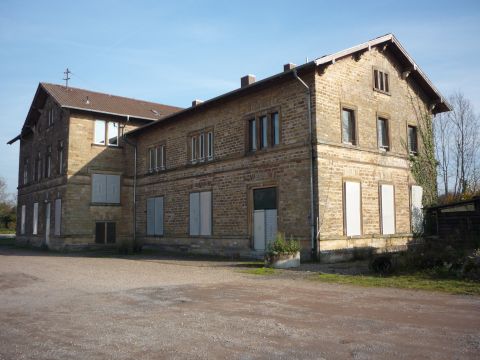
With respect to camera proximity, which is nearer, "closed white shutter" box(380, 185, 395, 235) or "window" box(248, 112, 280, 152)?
"window" box(248, 112, 280, 152)

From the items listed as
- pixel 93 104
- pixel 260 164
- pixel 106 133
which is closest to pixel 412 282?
pixel 260 164

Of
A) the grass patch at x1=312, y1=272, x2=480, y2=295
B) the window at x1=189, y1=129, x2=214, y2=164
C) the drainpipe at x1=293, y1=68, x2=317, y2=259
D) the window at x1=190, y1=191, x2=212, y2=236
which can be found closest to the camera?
the grass patch at x1=312, y1=272, x2=480, y2=295

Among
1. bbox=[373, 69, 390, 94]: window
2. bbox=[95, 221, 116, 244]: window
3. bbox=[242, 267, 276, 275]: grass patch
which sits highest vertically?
bbox=[373, 69, 390, 94]: window

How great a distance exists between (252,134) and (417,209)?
25.9 feet

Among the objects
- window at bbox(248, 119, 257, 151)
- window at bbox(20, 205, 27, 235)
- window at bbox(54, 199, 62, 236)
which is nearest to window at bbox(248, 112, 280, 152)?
window at bbox(248, 119, 257, 151)

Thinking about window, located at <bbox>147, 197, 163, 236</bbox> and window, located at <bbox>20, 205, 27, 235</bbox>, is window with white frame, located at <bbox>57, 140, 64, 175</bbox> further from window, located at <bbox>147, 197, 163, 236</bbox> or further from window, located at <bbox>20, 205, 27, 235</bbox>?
window, located at <bbox>20, 205, 27, 235</bbox>

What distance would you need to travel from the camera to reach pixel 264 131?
1814 cm

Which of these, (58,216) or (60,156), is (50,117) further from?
(58,216)

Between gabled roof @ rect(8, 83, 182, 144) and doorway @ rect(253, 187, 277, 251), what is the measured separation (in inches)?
475

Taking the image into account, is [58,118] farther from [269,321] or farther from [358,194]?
[269,321]

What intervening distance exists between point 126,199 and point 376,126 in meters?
14.9

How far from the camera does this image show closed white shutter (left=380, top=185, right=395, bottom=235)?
1802cm

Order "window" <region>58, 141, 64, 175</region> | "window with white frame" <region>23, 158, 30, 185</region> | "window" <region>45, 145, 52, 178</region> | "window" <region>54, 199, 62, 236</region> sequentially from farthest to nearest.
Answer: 1. "window with white frame" <region>23, 158, 30, 185</region>
2. "window" <region>45, 145, 52, 178</region>
3. "window" <region>58, 141, 64, 175</region>
4. "window" <region>54, 199, 62, 236</region>

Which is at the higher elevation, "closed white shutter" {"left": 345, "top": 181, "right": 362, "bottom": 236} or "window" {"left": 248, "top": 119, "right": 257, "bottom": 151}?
"window" {"left": 248, "top": 119, "right": 257, "bottom": 151}
